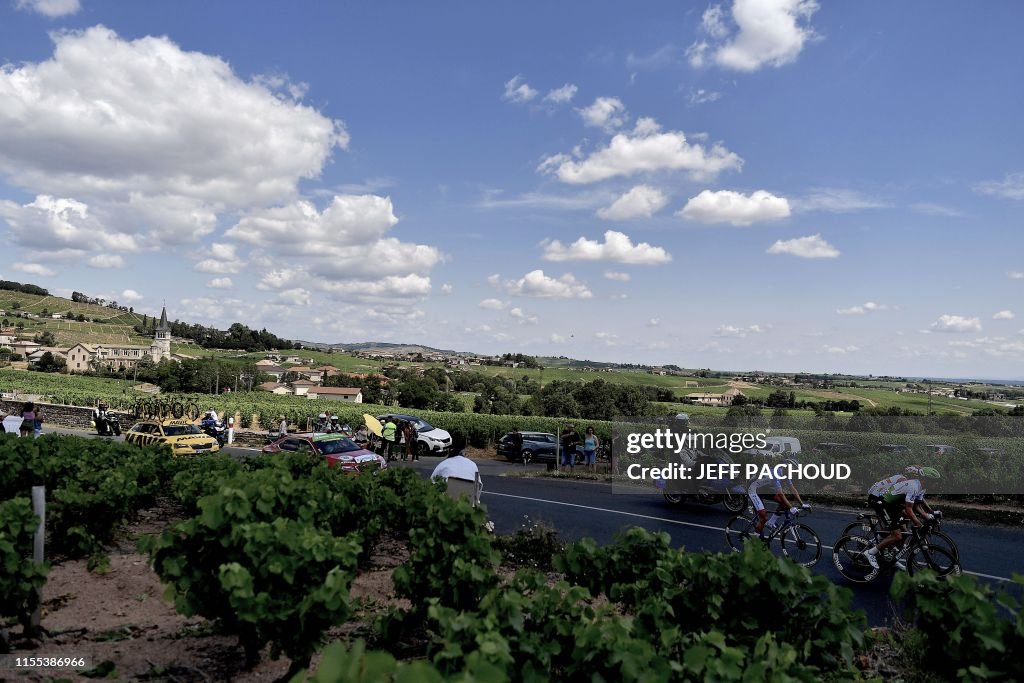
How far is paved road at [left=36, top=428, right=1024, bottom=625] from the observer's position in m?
10.3

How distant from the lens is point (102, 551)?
8.78 metres

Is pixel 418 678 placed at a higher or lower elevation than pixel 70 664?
higher

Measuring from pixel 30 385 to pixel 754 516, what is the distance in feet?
240

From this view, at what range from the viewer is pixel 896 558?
9.45 meters

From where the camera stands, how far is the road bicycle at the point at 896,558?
9.22 m

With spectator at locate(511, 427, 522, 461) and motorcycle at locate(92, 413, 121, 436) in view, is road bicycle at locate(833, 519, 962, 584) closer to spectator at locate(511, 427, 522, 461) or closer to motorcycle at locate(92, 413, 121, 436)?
spectator at locate(511, 427, 522, 461)

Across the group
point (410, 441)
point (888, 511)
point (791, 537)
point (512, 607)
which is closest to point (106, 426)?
point (410, 441)

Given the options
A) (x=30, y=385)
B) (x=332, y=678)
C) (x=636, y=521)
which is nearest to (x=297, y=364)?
(x=30, y=385)

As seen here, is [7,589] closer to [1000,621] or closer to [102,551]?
[102,551]

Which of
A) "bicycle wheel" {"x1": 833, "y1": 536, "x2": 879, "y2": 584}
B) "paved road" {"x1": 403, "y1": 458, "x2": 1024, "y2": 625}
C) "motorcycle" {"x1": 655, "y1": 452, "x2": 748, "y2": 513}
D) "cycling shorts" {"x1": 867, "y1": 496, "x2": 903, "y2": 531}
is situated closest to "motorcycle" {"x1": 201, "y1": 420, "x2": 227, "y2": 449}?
"paved road" {"x1": 403, "y1": 458, "x2": 1024, "y2": 625}

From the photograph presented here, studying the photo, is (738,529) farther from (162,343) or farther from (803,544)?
(162,343)

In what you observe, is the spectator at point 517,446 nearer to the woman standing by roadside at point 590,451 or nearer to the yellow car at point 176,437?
the woman standing by roadside at point 590,451

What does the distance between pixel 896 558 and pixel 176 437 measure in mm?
22814

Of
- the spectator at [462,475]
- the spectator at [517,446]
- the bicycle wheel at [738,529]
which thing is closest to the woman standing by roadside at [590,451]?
the spectator at [517,446]
